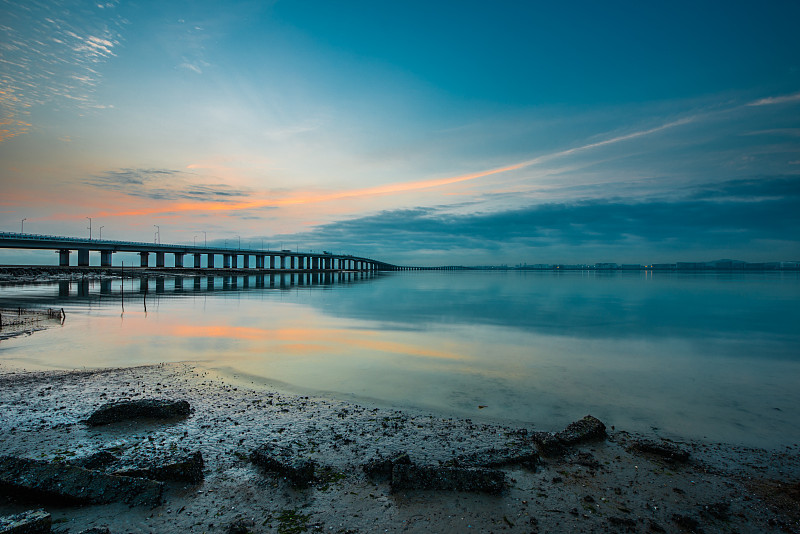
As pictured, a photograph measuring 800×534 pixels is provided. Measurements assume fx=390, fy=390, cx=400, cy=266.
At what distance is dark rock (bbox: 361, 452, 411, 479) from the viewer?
631cm

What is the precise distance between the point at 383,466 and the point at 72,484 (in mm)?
4381

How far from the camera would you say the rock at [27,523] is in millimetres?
4398

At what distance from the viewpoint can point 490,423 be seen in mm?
8930

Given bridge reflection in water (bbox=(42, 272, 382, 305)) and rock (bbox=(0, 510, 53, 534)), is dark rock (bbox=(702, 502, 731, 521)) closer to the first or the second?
rock (bbox=(0, 510, 53, 534))

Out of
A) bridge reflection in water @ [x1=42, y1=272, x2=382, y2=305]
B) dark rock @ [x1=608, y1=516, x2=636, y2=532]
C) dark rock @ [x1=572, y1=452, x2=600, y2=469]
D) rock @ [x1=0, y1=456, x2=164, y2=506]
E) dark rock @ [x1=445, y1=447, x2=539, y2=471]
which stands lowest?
bridge reflection in water @ [x1=42, y1=272, x2=382, y2=305]

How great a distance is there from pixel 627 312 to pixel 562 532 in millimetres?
34353

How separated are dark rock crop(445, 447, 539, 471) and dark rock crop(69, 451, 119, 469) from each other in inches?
221

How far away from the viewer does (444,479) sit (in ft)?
19.7

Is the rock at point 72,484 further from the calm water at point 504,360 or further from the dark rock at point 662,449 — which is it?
the dark rock at point 662,449

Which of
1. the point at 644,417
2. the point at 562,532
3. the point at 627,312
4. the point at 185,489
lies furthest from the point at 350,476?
the point at 627,312

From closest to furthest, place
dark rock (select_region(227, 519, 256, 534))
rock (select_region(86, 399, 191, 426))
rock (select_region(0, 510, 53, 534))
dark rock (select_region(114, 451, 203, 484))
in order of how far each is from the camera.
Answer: rock (select_region(0, 510, 53, 534)) → dark rock (select_region(227, 519, 256, 534)) → dark rock (select_region(114, 451, 203, 484)) → rock (select_region(86, 399, 191, 426))

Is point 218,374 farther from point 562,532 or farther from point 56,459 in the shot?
point 562,532

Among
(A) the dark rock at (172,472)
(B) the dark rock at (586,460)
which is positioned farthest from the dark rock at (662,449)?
(A) the dark rock at (172,472)

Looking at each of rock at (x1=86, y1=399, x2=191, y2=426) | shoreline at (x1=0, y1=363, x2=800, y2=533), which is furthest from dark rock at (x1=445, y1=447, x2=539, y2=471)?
rock at (x1=86, y1=399, x2=191, y2=426)
